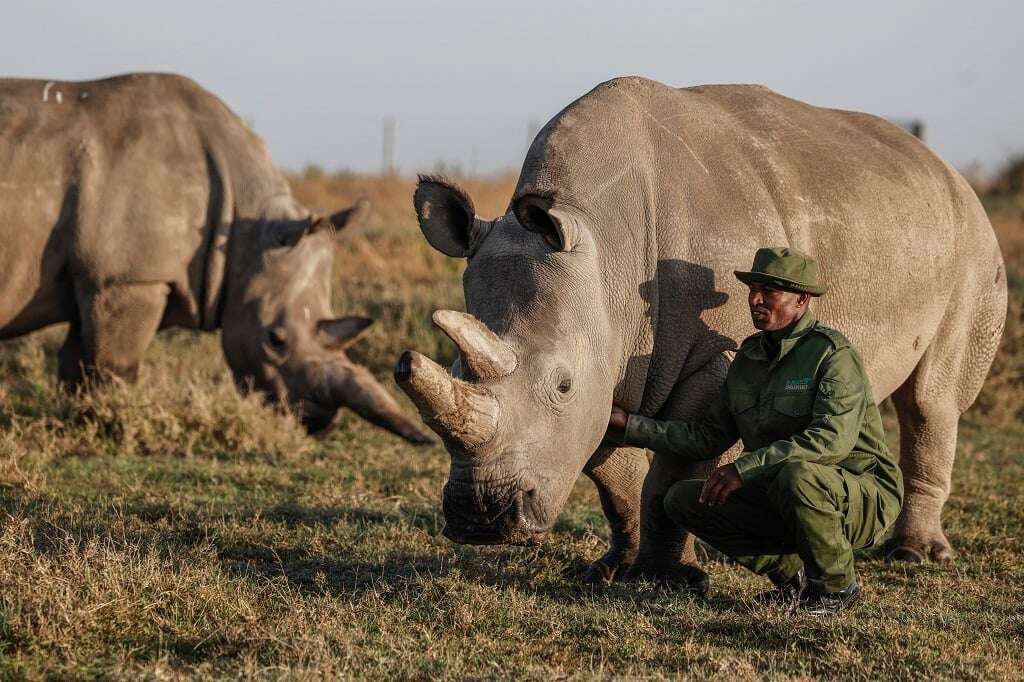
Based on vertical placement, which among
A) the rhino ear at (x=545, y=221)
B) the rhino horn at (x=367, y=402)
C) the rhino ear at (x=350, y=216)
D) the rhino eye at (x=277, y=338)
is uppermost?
the rhino ear at (x=545, y=221)

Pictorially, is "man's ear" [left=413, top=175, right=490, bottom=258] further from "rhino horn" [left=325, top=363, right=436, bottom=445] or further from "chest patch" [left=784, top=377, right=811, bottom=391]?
"rhino horn" [left=325, top=363, right=436, bottom=445]

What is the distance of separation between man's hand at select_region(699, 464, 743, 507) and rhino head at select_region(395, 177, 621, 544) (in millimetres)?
419

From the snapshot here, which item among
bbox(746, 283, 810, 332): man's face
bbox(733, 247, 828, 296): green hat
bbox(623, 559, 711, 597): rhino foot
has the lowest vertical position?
bbox(623, 559, 711, 597): rhino foot

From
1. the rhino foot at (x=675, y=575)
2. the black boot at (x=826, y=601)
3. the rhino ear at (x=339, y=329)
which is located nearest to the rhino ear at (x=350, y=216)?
the rhino ear at (x=339, y=329)

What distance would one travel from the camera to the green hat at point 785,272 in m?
4.71

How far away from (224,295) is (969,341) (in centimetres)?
474

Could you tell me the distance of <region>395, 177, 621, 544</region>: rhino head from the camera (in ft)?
14.0

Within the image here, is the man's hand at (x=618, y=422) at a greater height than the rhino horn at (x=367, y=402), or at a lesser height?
greater

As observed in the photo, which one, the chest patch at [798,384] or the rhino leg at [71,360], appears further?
the rhino leg at [71,360]

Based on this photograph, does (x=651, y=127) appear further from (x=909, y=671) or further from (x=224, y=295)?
(x=224, y=295)

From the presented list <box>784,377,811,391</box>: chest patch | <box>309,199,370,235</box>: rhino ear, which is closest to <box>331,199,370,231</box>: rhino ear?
<box>309,199,370,235</box>: rhino ear

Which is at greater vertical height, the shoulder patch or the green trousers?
the shoulder patch

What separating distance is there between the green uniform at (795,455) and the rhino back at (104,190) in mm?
4445

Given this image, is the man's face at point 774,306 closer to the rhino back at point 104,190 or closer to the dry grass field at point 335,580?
the dry grass field at point 335,580
